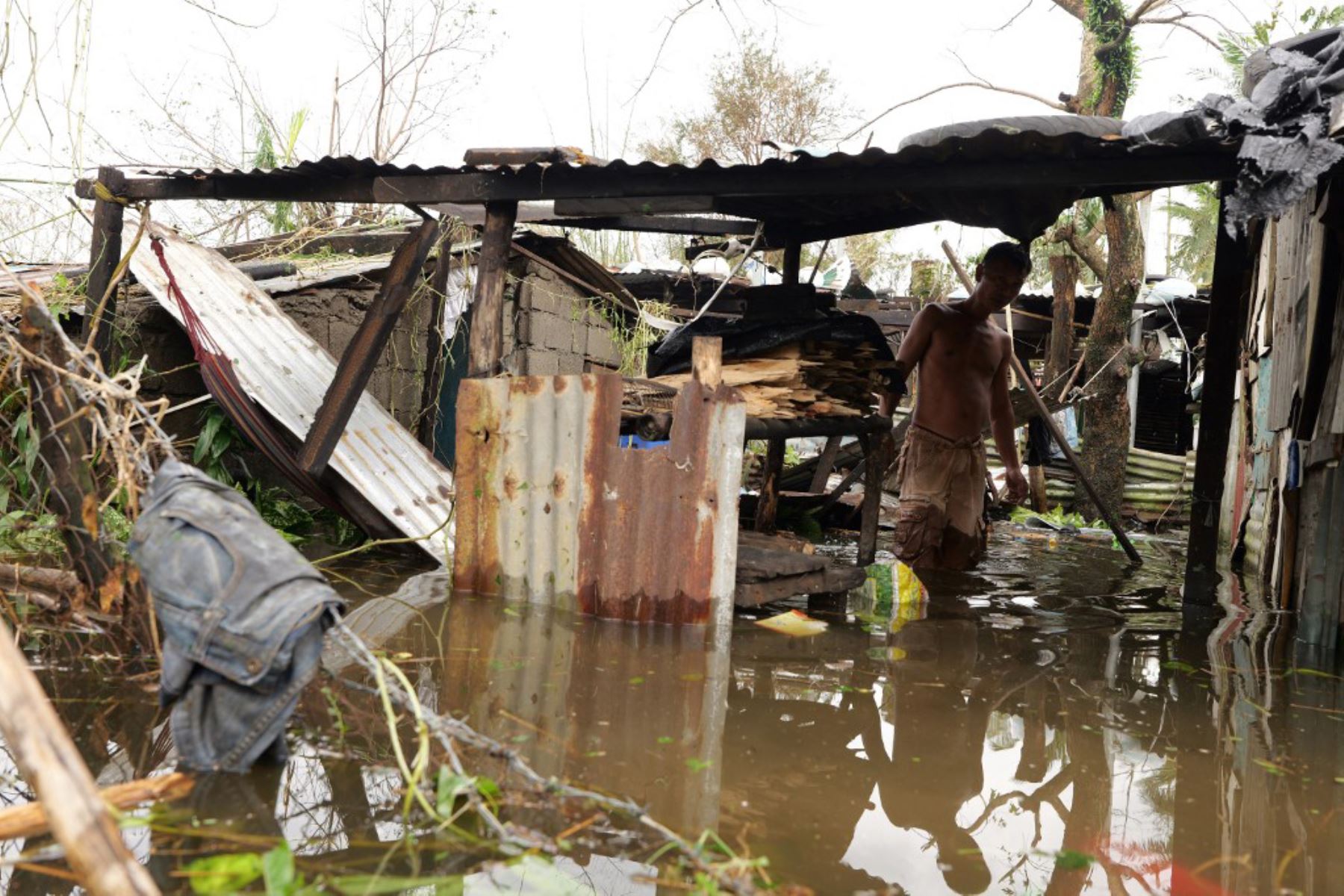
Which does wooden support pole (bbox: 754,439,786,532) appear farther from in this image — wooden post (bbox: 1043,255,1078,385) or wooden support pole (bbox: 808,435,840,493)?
wooden post (bbox: 1043,255,1078,385)

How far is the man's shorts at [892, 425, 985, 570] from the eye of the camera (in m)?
7.12

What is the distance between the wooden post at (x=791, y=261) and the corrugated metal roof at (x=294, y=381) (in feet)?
8.80

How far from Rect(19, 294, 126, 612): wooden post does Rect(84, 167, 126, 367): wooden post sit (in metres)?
3.72

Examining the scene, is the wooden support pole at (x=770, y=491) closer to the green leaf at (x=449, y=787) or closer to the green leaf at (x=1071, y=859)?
the green leaf at (x=1071, y=859)

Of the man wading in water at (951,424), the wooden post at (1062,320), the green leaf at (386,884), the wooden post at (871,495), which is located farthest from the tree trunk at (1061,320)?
the green leaf at (386,884)

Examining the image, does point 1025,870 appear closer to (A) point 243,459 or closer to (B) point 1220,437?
(B) point 1220,437

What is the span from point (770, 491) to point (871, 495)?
3.58 ft

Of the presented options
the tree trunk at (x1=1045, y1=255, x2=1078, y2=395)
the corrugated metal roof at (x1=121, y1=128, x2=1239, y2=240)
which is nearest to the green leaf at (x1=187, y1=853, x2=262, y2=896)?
the corrugated metal roof at (x1=121, y1=128, x2=1239, y2=240)

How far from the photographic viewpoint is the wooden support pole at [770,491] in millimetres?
8289

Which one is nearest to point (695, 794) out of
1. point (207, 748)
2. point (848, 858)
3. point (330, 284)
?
point (848, 858)

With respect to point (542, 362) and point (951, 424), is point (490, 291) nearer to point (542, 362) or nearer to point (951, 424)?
point (951, 424)

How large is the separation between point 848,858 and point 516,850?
779mm

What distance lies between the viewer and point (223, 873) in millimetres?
2121

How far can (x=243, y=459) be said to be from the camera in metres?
7.39
